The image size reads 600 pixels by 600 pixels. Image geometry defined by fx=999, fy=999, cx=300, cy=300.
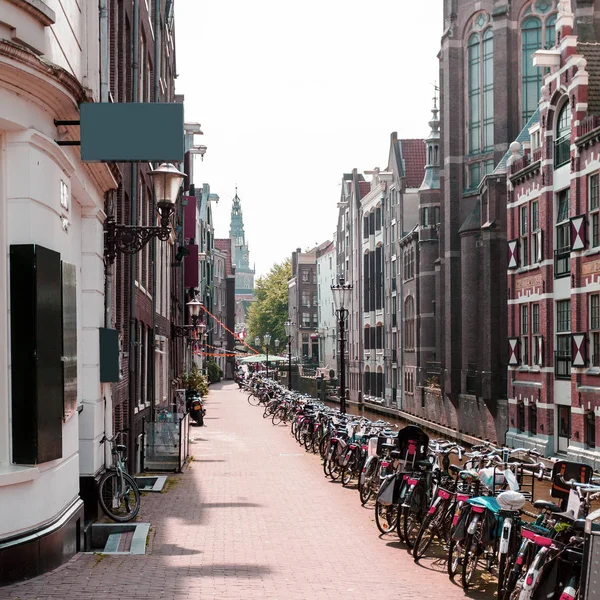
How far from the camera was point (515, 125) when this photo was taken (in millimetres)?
43281

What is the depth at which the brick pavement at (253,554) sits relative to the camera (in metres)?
8.31

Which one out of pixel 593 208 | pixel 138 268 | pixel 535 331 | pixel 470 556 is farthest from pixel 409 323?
pixel 470 556

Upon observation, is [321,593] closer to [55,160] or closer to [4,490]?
[4,490]

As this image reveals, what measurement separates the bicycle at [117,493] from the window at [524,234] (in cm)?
2072

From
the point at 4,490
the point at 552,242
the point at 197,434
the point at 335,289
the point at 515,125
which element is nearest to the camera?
the point at 4,490

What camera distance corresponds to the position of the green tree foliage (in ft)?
387

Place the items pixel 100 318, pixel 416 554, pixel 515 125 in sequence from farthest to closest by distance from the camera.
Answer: pixel 515 125, pixel 100 318, pixel 416 554

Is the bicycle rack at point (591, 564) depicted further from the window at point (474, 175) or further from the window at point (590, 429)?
the window at point (474, 175)

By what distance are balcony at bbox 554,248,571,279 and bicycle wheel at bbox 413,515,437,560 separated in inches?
718

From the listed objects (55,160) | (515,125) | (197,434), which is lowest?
(197,434)

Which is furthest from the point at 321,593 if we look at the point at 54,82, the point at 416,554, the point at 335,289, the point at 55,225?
the point at 335,289

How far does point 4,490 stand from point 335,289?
1808 centimetres

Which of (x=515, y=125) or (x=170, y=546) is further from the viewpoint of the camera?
(x=515, y=125)

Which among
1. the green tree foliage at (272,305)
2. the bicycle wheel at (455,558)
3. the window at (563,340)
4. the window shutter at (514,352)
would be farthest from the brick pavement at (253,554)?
the green tree foliage at (272,305)
